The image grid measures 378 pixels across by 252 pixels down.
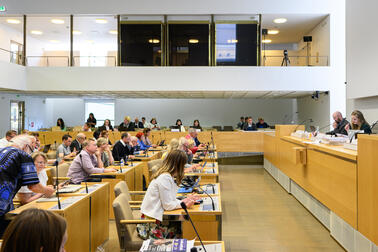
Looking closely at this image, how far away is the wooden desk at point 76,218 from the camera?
10.3ft

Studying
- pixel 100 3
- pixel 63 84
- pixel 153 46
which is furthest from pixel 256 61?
pixel 63 84

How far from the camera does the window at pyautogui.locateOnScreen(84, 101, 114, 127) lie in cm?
2011

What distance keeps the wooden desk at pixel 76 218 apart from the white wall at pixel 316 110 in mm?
11079

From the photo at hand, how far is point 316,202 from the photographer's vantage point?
5.43 metres

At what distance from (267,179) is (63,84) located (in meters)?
8.86

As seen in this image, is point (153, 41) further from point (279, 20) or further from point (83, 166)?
point (83, 166)

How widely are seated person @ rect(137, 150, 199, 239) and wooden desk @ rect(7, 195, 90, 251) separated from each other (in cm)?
63

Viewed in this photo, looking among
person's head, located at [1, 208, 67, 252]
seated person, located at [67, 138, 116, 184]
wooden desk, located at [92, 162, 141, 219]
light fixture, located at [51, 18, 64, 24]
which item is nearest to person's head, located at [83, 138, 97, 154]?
seated person, located at [67, 138, 116, 184]

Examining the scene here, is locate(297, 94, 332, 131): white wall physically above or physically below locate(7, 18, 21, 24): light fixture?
below

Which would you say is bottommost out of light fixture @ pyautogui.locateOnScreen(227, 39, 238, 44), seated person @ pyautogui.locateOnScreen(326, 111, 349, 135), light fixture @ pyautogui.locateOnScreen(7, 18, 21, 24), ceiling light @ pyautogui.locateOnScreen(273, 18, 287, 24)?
seated person @ pyautogui.locateOnScreen(326, 111, 349, 135)

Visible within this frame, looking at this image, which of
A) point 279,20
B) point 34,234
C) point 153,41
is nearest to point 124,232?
point 34,234

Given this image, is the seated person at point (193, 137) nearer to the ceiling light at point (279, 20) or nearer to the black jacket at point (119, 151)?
the black jacket at point (119, 151)

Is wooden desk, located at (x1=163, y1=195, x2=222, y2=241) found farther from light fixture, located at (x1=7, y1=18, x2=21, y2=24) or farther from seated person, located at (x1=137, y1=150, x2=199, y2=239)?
light fixture, located at (x1=7, y1=18, x2=21, y2=24)

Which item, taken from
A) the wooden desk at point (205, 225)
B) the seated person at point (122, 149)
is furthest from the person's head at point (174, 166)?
the seated person at point (122, 149)
